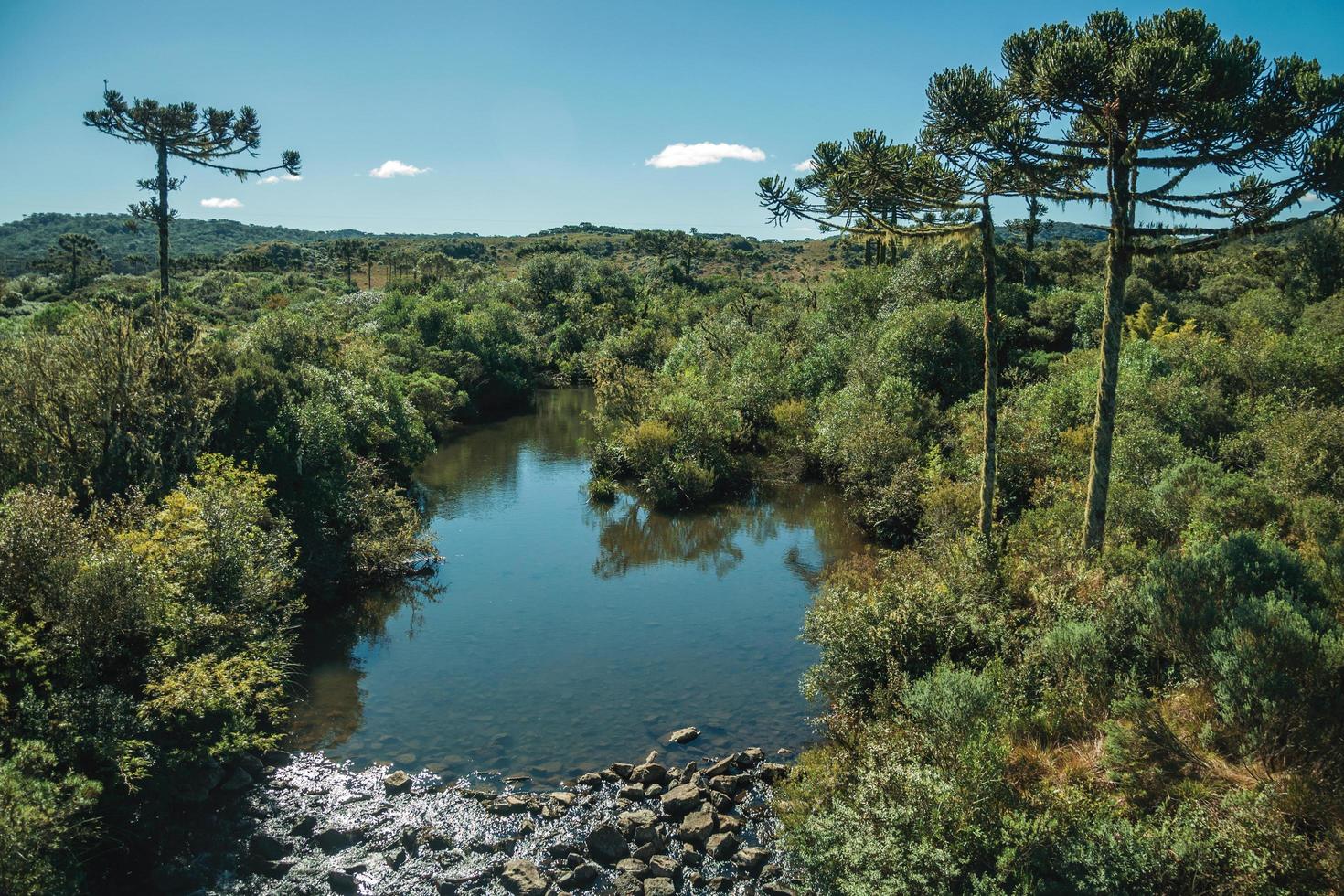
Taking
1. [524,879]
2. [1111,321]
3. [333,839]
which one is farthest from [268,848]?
[1111,321]

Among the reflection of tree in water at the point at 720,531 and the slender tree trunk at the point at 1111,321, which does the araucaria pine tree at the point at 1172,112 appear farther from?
the reflection of tree in water at the point at 720,531

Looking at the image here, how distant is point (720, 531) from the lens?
2842cm

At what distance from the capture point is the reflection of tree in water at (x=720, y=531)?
25.4m

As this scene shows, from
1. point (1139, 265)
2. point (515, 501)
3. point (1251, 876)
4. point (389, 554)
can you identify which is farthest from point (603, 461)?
point (1139, 265)

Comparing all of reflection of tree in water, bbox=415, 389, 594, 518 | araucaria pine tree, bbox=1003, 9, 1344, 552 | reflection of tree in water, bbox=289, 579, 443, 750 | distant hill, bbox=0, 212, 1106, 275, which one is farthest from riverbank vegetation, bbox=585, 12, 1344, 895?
distant hill, bbox=0, 212, 1106, 275

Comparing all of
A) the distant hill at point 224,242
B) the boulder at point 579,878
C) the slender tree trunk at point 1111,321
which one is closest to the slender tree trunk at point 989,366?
the slender tree trunk at point 1111,321

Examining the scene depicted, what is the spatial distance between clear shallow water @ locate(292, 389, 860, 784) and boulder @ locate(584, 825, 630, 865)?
2.30 metres

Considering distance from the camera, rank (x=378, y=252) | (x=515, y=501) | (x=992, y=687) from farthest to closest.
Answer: (x=378, y=252) → (x=515, y=501) → (x=992, y=687)

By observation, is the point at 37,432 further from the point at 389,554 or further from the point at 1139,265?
the point at 1139,265

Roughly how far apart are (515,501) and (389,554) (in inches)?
369

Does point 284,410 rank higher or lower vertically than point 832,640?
higher

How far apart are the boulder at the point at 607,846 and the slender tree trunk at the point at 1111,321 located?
30.2 ft

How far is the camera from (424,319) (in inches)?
2009

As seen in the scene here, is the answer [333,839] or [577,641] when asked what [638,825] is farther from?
[577,641]
